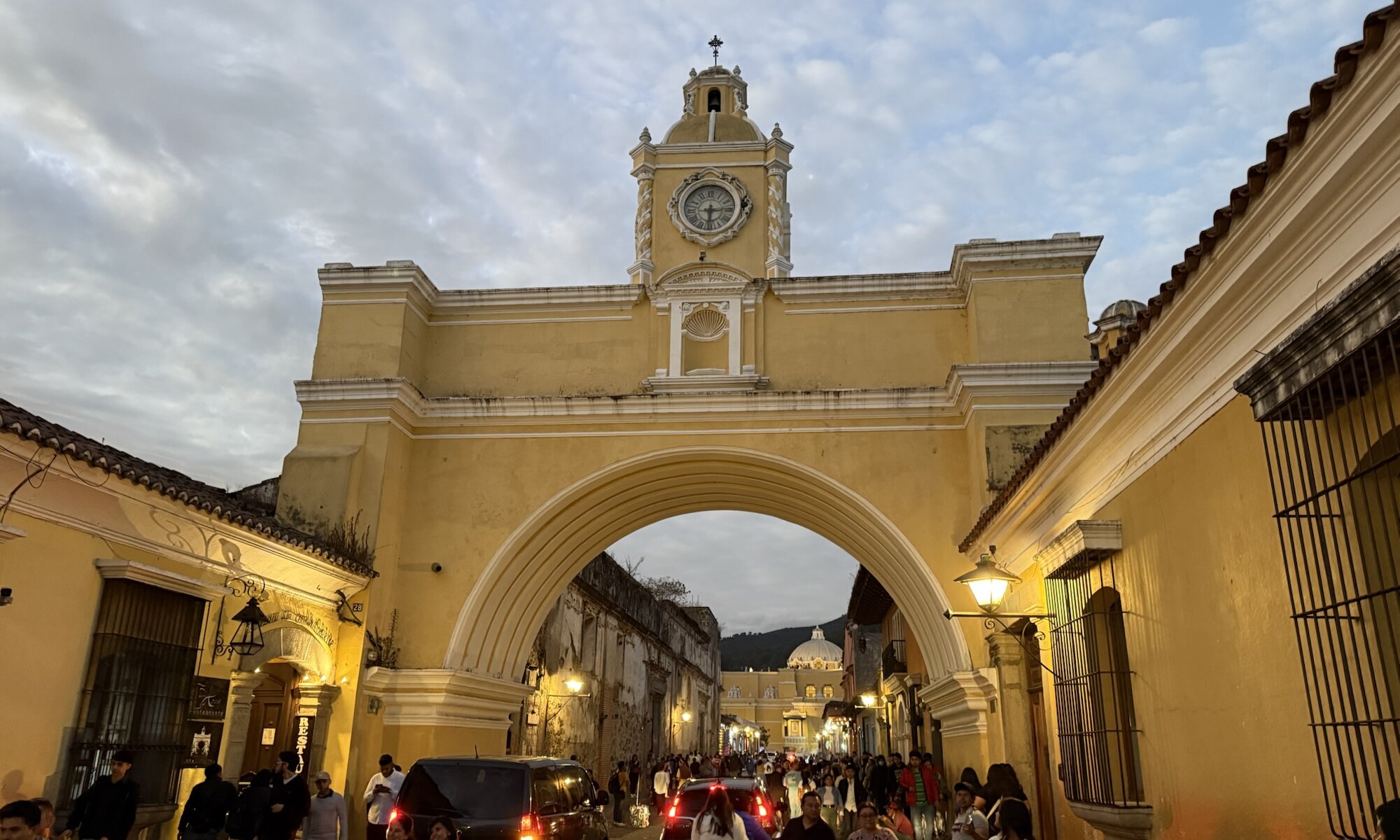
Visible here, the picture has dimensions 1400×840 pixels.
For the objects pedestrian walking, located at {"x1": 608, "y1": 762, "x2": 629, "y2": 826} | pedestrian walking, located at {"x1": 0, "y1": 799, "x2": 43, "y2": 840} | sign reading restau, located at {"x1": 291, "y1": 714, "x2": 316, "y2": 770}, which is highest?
sign reading restau, located at {"x1": 291, "y1": 714, "x2": 316, "y2": 770}

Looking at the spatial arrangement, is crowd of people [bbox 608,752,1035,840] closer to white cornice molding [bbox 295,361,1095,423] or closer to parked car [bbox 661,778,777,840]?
parked car [bbox 661,778,777,840]

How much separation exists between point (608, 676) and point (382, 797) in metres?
14.3

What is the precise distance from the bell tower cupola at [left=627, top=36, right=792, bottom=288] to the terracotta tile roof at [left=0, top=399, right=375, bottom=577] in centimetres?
597

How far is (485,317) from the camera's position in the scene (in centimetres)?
1487

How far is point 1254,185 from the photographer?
4.35 metres

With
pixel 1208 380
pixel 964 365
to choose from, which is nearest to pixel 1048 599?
pixel 1208 380

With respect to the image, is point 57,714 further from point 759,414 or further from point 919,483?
point 919,483

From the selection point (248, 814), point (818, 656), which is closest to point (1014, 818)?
point (248, 814)

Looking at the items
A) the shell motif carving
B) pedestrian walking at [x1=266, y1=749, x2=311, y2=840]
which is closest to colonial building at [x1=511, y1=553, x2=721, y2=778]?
the shell motif carving

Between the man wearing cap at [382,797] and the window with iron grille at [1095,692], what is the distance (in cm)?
544

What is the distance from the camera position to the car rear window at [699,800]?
10.1 metres

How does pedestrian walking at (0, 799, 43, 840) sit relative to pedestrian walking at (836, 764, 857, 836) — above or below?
above

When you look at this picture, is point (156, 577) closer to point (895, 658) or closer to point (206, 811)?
point (206, 811)

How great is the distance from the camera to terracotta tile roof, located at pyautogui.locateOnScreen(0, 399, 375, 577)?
712 cm
